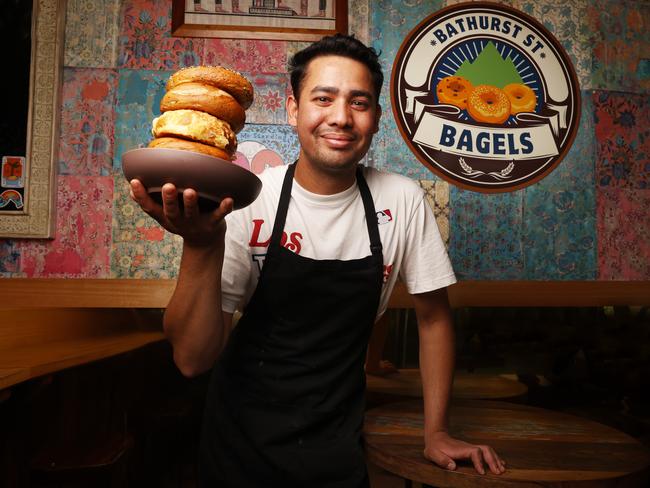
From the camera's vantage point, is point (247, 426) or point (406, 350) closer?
point (247, 426)

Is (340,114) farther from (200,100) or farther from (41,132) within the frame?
(41,132)

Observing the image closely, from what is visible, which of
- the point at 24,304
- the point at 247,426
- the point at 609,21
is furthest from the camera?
the point at 609,21

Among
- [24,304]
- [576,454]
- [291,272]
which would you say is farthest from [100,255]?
[576,454]

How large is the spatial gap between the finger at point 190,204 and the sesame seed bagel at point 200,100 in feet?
0.80

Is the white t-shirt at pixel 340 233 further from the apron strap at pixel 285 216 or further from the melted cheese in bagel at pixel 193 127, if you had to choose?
the melted cheese in bagel at pixel 193 127

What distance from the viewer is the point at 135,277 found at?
101 inches

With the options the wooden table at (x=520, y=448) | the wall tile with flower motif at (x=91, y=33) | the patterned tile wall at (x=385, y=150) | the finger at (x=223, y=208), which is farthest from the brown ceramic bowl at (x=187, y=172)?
the wall tile with flower motif at (x=91, y=33)

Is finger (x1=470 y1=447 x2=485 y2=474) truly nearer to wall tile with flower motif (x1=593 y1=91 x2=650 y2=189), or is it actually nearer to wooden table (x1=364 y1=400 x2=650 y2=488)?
wooden table (x1=364 y1=400 x2=650 y2=488)

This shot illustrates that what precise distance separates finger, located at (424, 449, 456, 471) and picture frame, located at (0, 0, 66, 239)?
7.40 feet

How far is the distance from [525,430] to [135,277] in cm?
204

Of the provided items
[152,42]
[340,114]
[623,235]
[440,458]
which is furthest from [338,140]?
[623,235]

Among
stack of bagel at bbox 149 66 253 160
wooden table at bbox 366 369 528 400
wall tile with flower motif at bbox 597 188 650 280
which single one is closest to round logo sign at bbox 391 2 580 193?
wall tile with flower motif at bbox 597 188 650 280

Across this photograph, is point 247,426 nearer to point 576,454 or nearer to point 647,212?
point 576,454

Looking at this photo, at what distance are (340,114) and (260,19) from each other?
1.59m
